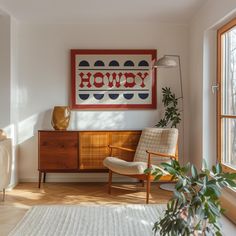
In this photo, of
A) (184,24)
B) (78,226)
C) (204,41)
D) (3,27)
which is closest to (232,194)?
(78,226)

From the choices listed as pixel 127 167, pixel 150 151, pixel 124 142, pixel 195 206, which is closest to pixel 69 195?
pixel 127 167

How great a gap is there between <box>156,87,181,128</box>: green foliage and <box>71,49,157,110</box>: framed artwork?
0.73 ft

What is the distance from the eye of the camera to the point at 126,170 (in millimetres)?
4020

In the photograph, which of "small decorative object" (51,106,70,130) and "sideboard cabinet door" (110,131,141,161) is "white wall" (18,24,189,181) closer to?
"small decorative object" (51,106,70,130)

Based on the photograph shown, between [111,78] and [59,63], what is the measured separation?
2.56ft

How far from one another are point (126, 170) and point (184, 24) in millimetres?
2362

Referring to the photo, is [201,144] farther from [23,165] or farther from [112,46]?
[23,165]

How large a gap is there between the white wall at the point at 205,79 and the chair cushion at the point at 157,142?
14.2 inches

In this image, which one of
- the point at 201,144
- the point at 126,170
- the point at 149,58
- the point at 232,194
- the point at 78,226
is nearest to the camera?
the point at 78,226

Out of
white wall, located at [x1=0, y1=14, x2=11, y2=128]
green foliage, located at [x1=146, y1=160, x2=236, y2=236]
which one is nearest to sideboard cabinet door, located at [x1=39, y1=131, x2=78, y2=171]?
white wall, located at [x1=0, y1=14, x2=11, y2=128]

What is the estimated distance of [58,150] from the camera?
184 inches

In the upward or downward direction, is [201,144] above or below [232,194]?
above

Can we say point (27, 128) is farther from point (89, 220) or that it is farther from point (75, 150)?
point (89, 220)

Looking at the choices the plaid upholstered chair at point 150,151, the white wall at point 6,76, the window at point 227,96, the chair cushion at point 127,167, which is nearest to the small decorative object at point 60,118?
the white wall at point 6,76
